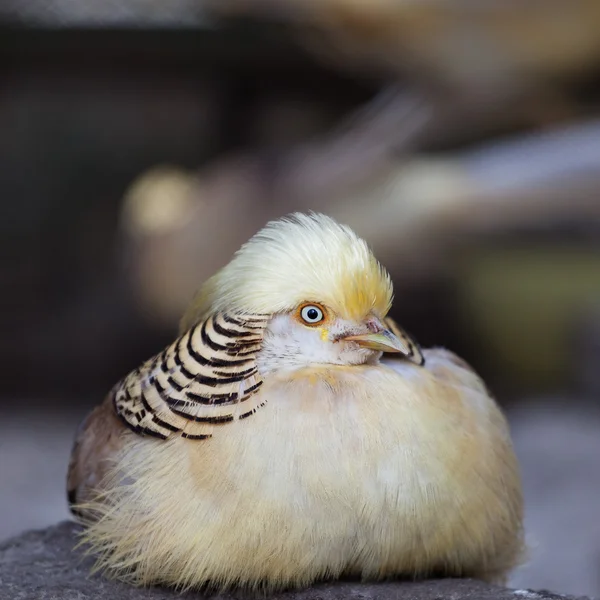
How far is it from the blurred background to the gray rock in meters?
1.68

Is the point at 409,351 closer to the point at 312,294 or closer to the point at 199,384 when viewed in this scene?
the point at 312,294

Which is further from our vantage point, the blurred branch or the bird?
the blurred branch

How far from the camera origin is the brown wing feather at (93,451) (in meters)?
2.11

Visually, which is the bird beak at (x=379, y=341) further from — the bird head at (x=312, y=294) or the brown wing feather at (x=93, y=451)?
the brown wing feather at (x=93, y=451)

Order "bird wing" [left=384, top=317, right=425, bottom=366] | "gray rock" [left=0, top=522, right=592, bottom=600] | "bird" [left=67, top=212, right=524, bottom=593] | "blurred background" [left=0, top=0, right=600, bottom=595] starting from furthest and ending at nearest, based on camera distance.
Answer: "blurred background" [left=0, top=0, right=600, bottom=595] → "bird wing" [left=384, top=317, right=425, bottom=366] → "gray rock" [left=0, top=522, right=592, bottom=600] → "bird" [left=67, top=212, right=524, bottom=593]

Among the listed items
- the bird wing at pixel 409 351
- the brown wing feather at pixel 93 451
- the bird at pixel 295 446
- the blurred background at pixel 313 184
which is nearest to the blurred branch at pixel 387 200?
the blurred background at pixel 313 184

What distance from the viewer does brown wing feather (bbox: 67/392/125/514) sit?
2109 millimetres

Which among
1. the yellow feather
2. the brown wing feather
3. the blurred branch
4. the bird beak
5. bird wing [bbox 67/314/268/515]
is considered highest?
the blurred branch

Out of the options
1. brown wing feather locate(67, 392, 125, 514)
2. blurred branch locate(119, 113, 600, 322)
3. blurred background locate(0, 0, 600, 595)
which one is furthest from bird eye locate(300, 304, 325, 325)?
blurred branch locate(119, 113, 600, 322)

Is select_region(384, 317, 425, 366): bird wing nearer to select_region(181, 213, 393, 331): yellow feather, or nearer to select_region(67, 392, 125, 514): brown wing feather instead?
select_region(181, 213, 393, 331): yellow feather

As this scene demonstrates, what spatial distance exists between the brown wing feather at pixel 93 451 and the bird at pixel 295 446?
0.15 feet

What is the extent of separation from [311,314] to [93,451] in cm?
65

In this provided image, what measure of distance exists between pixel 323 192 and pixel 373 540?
12.9 ft

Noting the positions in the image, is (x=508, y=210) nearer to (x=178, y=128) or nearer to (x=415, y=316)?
(x=415, y=316)
